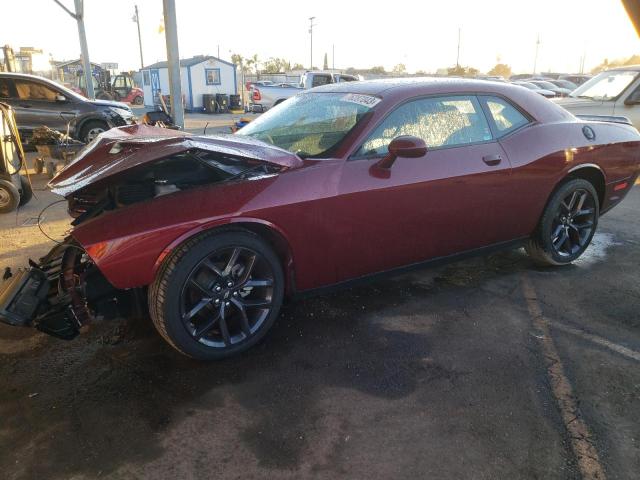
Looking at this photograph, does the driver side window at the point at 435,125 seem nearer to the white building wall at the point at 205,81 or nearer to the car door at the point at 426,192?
the car door at the point at 426,192

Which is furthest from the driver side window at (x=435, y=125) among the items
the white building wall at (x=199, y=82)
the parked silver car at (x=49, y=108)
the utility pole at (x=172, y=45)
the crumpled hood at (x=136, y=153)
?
the white building wall at (x=199, y=82)

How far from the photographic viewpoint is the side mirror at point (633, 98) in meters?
8.64

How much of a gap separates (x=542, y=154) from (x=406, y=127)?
48.4 inches

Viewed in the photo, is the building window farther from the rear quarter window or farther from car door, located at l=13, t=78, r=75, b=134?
the rear quarter window

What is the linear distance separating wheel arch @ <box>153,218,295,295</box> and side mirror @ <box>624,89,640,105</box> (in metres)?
8.30


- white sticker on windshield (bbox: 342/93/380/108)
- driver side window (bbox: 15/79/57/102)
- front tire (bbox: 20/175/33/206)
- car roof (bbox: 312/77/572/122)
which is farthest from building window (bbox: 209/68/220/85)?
white sticker on windshield (bbox: 342/93/380/108)

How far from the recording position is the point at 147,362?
9.34ft

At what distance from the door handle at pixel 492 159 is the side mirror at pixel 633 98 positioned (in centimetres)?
671

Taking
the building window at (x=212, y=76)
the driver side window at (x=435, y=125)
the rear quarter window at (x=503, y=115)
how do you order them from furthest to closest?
the building window at (x=212, y=76) < the rear quarter window at (x=503, y=115) < the driver side window at (x=435, y=125)

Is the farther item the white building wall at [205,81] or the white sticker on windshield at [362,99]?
the white building wall at [205,81]

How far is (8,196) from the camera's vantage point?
5883 millimetres

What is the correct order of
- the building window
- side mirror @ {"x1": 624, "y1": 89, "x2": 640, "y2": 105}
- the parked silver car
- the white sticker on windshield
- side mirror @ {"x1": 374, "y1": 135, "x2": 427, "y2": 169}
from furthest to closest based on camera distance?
1. the building window
2. the parked silver car
3. side mirror @ {"x1": 624, "y1": 89, "x2": 640, "y2": 105}
4. the white sticker on windshield
5. side mirror @ {"x1": 374, "y1": 135, "x2": 427, "y2": 169}

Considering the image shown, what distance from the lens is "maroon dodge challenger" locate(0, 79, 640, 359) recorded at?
2.62 meters

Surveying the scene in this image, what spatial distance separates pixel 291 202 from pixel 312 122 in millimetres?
936
